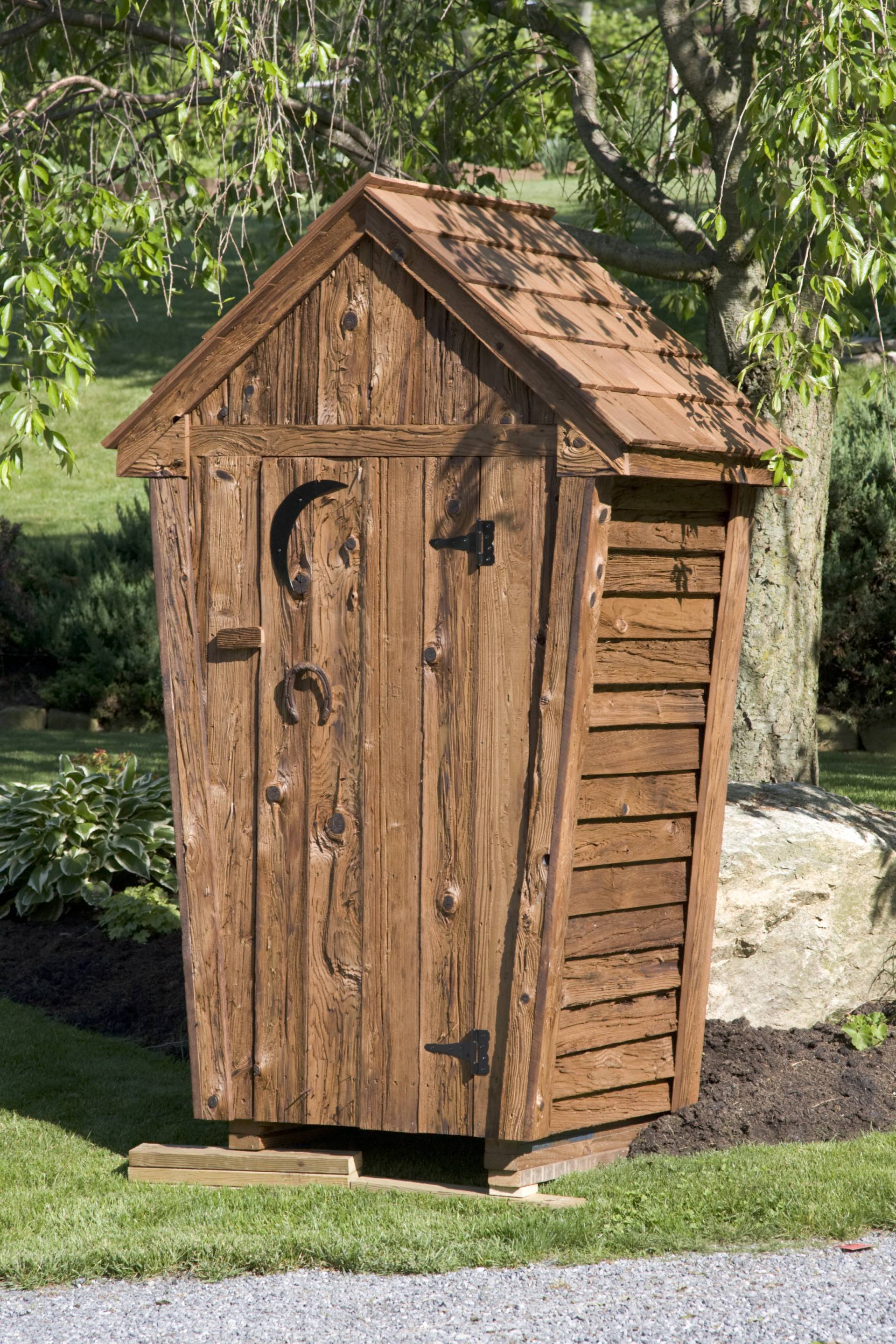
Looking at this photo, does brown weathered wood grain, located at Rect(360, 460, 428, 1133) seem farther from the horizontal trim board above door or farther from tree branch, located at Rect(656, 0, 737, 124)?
tree branch, located at Rect(656, 0, 737, 124)

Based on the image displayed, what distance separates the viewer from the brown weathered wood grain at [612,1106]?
3.90m

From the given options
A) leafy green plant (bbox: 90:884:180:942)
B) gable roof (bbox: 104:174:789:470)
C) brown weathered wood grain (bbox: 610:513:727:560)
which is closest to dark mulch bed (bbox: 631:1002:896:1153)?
brown weathered wood grain (bbox: 610:513:727:560)

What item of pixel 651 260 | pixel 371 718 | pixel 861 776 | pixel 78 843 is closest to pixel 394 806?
pixel 371 718

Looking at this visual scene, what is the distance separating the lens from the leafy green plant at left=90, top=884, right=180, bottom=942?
6441mm

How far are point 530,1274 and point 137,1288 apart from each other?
96 cm

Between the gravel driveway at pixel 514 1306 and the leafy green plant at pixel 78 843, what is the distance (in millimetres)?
3554

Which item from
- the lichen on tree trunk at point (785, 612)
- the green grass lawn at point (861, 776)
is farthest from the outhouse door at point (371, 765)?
the green grass lawn at point (861, 776)

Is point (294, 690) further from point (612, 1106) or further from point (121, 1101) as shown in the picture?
point (121, 1101)

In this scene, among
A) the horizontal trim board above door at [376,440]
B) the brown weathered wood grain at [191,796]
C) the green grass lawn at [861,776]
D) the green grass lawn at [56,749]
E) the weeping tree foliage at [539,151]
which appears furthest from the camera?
the green grass lawn at [56,749]

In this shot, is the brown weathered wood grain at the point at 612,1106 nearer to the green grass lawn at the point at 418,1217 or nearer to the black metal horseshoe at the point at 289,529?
the green grass lawn at the point at 418,1217

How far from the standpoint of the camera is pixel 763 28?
18.7 ft

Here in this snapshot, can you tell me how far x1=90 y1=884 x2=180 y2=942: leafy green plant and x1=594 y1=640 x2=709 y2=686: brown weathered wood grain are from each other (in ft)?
10.8

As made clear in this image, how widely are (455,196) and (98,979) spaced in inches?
149

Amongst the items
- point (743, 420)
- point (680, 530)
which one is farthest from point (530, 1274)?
point (743, 420)
